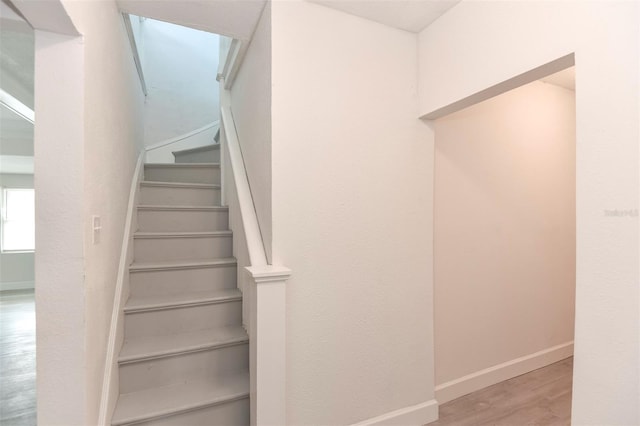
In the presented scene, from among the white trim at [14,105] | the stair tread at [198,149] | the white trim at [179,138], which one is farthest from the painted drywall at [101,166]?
the white trim at [179,138]

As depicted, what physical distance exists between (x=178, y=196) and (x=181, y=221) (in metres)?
0.38

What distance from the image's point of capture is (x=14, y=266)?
584 centimetres

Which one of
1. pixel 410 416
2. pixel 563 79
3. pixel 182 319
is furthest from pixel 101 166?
pixel 563 79

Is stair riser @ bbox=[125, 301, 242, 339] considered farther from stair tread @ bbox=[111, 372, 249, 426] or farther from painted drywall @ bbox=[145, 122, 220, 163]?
painted drywall @ bbox=[145, 122, 220, 163]

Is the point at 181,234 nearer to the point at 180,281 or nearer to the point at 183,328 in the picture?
the point at 180,281

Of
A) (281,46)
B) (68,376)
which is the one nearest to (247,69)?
(281,46)

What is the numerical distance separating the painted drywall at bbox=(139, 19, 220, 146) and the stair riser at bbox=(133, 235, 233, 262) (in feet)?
6.81

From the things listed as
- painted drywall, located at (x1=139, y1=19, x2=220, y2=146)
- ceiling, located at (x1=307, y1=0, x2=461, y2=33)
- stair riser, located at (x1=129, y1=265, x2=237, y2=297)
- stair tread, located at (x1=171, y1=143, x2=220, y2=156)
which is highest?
painted drywall, located at (x1=139, y1=19, x2=220, y2=146)

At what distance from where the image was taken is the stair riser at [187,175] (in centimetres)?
323

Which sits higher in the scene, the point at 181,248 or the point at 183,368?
the point at 181,248

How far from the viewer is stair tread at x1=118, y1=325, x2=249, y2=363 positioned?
5.53ft

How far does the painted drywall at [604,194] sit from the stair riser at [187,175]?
2.82 m

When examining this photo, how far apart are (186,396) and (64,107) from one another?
4.82 feet

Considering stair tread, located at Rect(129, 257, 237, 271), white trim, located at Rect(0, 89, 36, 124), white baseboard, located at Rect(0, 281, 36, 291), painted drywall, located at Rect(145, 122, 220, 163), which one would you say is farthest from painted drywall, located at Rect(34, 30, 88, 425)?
white baseboard, located at Rect(0, 281, 36, 291)
